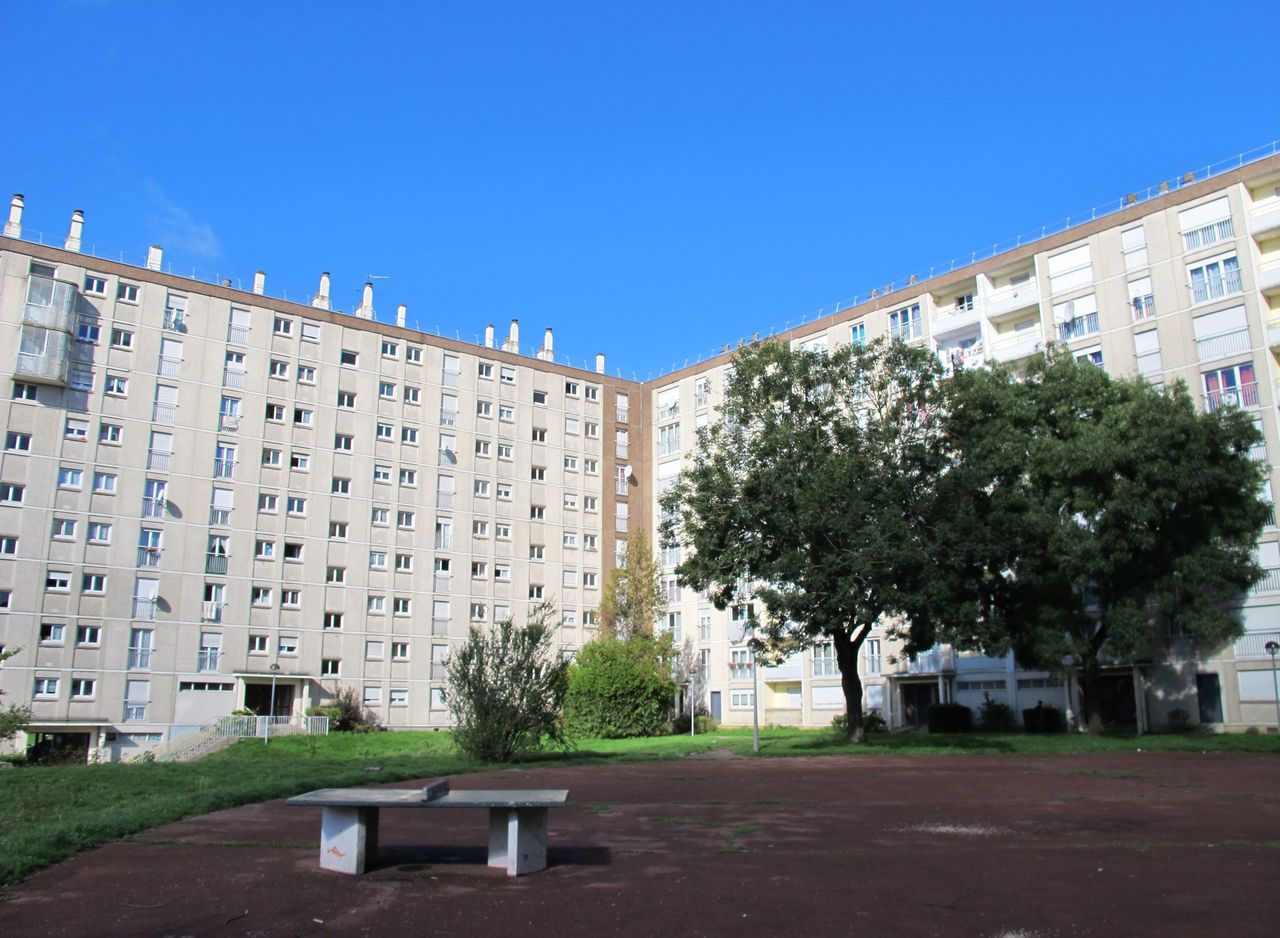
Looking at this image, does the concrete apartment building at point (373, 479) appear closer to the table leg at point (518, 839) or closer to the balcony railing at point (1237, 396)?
the balcony railing at point (1237, 396)

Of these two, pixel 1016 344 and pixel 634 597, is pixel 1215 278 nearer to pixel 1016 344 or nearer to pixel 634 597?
pixel 1016 344

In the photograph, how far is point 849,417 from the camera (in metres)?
35.4

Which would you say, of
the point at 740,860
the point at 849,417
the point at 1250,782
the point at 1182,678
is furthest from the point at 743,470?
the point at 740,860

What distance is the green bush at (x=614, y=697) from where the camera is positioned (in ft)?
170

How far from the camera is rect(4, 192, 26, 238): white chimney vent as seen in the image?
51281mm

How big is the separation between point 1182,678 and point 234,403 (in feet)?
154

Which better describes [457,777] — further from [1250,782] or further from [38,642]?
[38,642]

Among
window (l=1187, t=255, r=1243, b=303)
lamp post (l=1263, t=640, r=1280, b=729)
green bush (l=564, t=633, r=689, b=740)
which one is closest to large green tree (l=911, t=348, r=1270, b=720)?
lamp post (l=1263, t=640, r=1280, b=729)

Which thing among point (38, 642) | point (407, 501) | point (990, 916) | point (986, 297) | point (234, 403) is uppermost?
point (986, 297)

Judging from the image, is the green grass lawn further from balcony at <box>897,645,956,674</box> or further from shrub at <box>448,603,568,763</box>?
balcony at <box>897,645,956,674</box>

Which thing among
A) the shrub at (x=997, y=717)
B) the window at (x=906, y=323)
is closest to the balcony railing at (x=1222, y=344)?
the window at (x=906, y=323)

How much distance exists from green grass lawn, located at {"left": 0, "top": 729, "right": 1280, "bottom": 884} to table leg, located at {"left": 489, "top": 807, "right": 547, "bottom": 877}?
172 inches

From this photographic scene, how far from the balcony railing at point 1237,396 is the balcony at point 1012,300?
9.88 m

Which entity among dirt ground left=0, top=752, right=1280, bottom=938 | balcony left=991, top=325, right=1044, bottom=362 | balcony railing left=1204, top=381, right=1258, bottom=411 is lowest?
dirt ground left=0, top=752, right=1280, bottom=938
